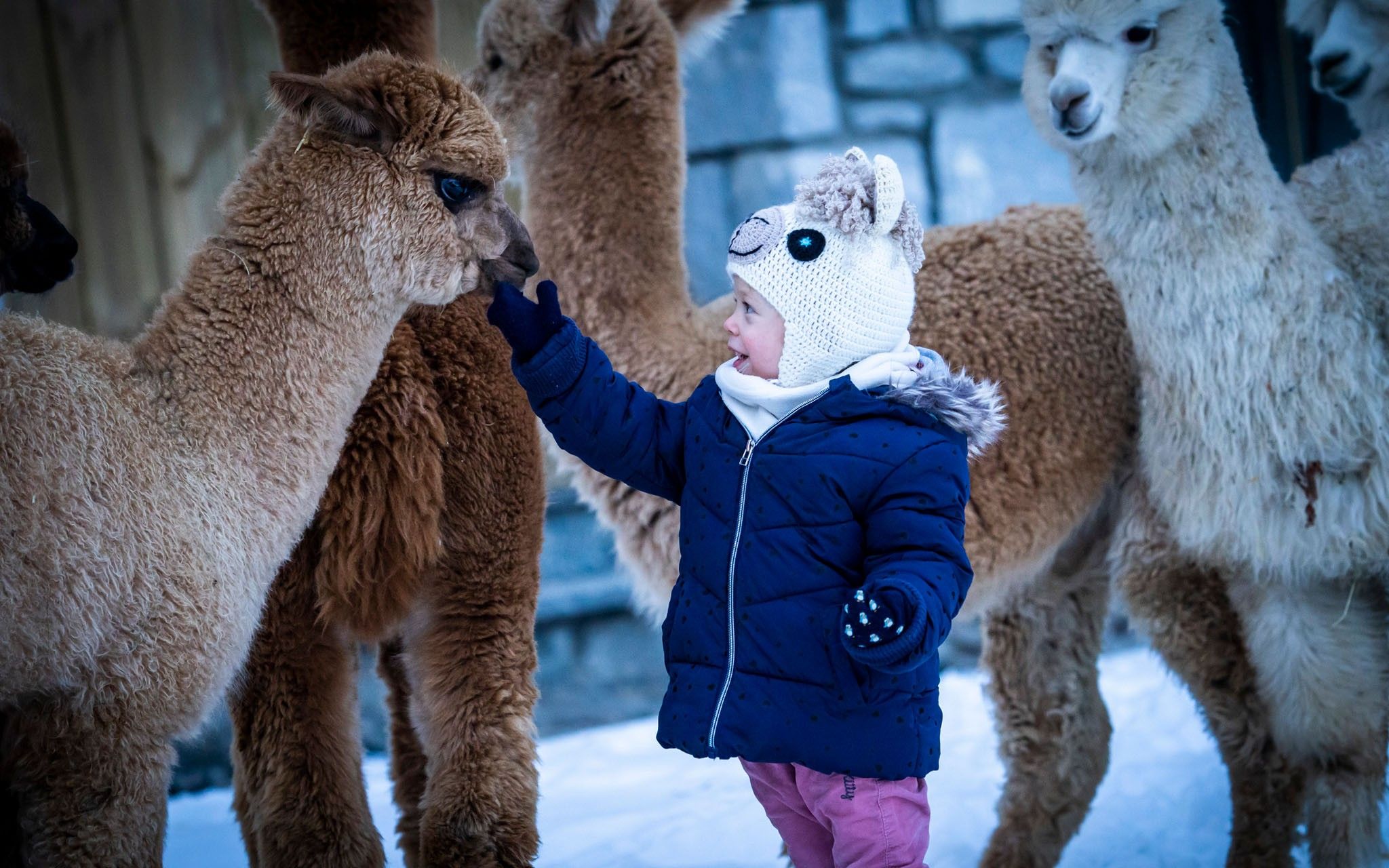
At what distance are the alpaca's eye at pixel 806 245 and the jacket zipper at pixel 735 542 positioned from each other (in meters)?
0.18

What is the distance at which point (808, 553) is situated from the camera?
5.18 ft

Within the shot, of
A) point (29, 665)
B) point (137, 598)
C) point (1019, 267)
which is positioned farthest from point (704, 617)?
point (1019, 267)

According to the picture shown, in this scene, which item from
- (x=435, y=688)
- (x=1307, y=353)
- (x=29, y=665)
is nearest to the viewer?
(x=29, y=665)

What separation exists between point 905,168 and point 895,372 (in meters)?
2.68

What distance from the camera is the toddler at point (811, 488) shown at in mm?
1554

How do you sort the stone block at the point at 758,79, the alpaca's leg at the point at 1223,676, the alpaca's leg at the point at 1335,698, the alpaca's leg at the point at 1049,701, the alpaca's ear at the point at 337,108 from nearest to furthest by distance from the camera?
the alpaca's ear at the point at 337,108 < the alpaca's leg at the point at 1335,698 < the alpaca's leg at the point at 1223,676 < the alpaca's leg at the point at 1049,701 < the stone block at the point at 758,79

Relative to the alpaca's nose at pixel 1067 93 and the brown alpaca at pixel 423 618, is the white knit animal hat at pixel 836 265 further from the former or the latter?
the alpaca's nose at pixel 1067 93

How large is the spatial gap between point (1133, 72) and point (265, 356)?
1569 mm

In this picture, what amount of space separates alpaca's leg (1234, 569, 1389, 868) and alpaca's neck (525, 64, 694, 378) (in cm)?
129

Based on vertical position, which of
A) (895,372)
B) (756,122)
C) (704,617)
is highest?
(895,372)

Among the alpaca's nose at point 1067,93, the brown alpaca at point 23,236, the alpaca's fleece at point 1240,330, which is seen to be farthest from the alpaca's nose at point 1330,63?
the brown alpaca at point 23,236

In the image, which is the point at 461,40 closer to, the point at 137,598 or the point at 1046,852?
the point at 137,598

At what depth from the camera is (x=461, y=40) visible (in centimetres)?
342

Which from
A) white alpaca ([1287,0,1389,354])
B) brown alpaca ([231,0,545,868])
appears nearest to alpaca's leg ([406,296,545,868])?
brown alpaca ([231,0,545,868])
